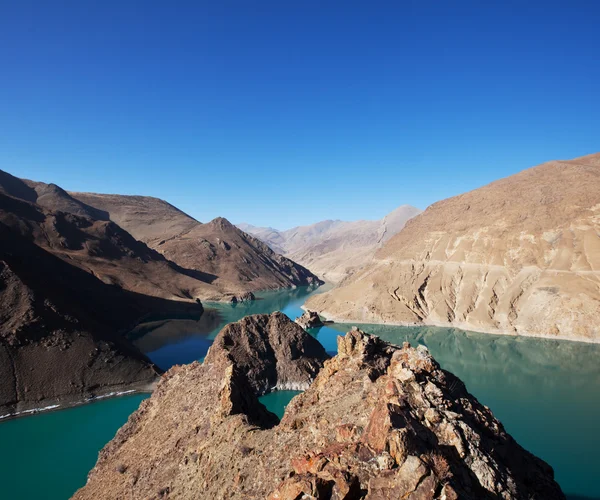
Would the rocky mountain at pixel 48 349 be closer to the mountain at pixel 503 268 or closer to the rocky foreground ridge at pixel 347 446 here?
the rocky foreground ridge at pixel 347 446

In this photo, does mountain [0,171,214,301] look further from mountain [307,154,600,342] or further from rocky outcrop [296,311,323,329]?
mountain [307,154,600,342]

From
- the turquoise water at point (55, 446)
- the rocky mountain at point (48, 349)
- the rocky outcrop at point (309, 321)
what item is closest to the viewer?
the turquoise water at point (55, 446)

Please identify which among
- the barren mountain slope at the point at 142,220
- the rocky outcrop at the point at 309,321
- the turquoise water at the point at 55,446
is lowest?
the turquoise water at the point at 55,446

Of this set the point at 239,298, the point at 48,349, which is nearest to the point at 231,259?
the point at 239,298

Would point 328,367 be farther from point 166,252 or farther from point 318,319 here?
point 166,252

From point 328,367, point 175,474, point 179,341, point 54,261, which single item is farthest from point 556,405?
point 54,261

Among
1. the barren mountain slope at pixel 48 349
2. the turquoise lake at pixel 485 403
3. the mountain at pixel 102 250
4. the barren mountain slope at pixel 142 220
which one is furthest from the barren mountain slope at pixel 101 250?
the barren mountain slope at pixel 142 220
